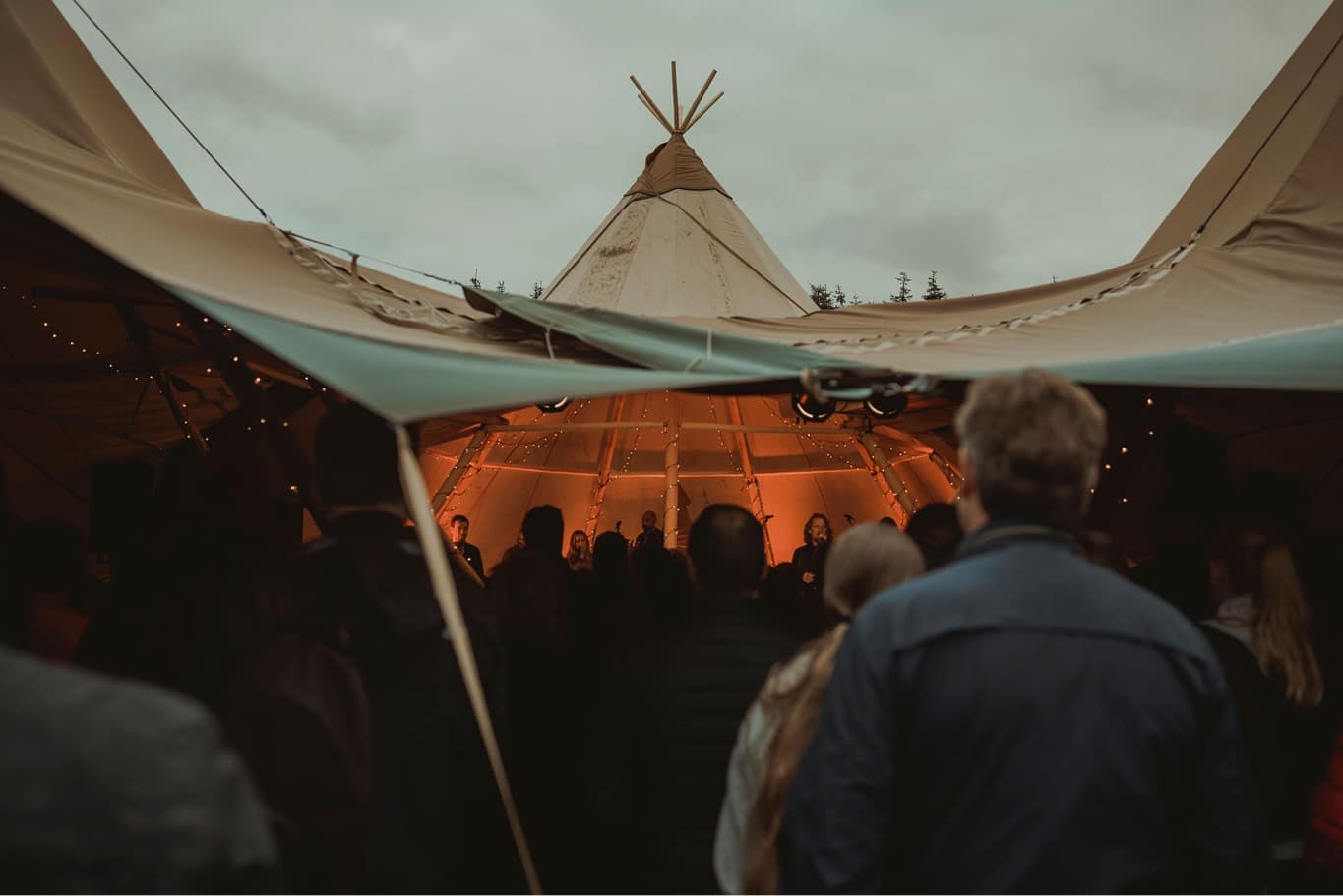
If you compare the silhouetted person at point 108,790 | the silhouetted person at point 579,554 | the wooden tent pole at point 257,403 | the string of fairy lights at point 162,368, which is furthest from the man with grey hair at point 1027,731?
the silhouetted person at point 579,554

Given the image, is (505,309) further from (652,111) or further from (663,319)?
(652,111)

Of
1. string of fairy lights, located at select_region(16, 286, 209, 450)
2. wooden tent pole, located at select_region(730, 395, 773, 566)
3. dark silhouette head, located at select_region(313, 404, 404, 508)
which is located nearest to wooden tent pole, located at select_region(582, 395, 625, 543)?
wooden tent pole, located at select_region(730, 395, 773, 566)

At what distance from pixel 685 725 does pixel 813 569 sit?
4.24m

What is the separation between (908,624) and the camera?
1466 millimetres

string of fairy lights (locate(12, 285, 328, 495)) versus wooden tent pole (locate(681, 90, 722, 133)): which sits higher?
wooden tent pole (locate(681, 90, 722, 133))

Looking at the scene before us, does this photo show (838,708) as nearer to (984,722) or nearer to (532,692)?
(984,722)

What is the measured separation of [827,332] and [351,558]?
3.40 metres

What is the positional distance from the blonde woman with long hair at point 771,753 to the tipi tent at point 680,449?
6.31m

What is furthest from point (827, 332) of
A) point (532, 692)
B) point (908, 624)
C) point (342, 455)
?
point (908, 624)

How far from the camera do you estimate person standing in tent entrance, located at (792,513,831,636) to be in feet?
16.2

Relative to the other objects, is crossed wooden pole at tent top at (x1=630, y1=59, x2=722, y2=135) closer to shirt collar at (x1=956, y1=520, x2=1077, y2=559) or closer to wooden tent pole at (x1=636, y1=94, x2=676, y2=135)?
wooden tent pole at (x1=636, y1=94, x2=676, y2=135)

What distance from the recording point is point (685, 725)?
7.10ft

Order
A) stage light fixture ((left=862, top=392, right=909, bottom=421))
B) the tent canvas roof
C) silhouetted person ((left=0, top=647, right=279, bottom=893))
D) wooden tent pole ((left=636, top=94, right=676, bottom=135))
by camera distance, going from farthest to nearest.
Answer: wooden tent pole ((left=636, top=94, right=676, bottom=135))
stage light fixture ((left=862, top=392, right=909, bottom=421))
the tent canvas roof
silhouetted person ((left=0, top=647, right=279, bottom=893))

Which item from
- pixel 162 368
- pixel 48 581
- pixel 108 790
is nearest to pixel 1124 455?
pixel 48 581
